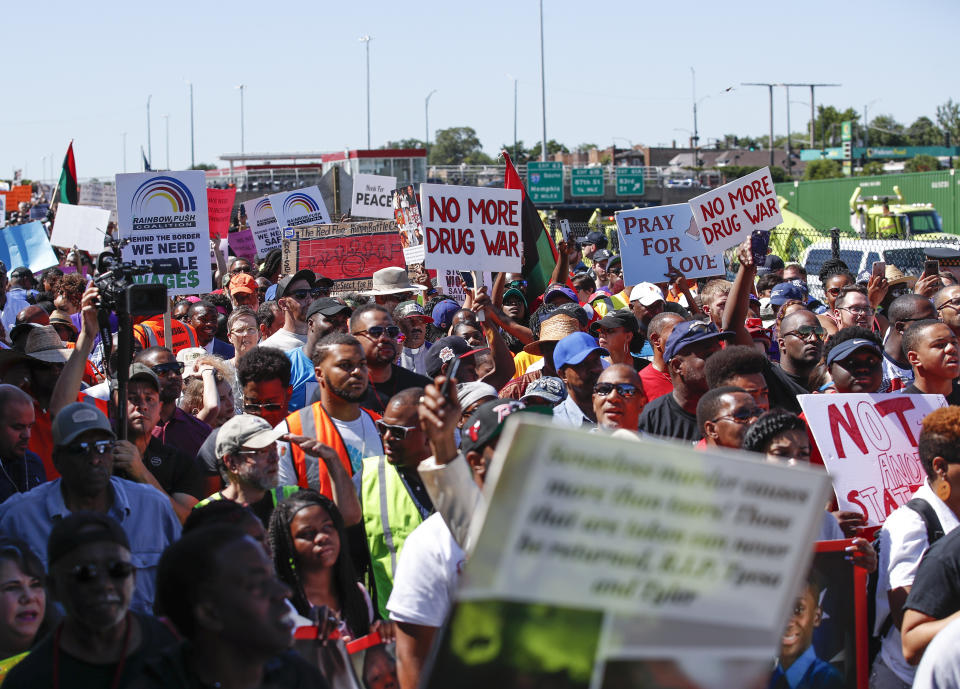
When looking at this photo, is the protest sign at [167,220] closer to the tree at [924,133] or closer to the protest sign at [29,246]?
the protest sign at [29,246]

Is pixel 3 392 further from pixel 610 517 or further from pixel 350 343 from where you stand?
pixel 610 517

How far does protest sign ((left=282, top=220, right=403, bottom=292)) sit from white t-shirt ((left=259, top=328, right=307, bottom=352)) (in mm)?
3395

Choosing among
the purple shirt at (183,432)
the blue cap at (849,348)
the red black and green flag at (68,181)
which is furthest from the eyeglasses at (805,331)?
the red black and green flag at (68,181)

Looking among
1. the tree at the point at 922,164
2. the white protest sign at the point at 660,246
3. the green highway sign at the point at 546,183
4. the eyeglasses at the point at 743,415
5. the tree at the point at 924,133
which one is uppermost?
the tree at the point at 924,133

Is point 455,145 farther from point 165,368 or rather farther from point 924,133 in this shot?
point 165,368

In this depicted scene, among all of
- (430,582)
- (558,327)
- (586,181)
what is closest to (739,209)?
(558,327)

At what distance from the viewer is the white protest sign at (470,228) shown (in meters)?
8.89

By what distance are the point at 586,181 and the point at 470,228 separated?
37.4 m

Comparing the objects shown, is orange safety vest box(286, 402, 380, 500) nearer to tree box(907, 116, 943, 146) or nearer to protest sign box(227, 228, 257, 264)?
protest sign box(227, 228, 257, 264)

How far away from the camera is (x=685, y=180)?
53.9 metres

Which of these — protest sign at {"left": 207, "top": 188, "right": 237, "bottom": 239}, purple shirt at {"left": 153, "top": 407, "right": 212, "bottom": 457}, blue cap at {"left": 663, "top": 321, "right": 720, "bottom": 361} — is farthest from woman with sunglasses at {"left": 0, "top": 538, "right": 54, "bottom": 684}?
protest sign at {"left": 207, "top": 188, "right": 237, "bottom": 239}

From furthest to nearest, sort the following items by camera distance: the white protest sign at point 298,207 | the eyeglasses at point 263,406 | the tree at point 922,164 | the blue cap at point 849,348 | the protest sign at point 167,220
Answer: the tree at point 922,164, the white protest sign at point 298,207, the protest sign at point 167,220, the blue cap at point 849,348, the eyeglasses at point 263,406

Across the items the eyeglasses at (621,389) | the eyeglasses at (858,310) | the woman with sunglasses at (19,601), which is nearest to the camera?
the woman with sunglasses at (19,601)

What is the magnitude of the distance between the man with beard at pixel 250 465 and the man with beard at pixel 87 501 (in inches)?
13.0
